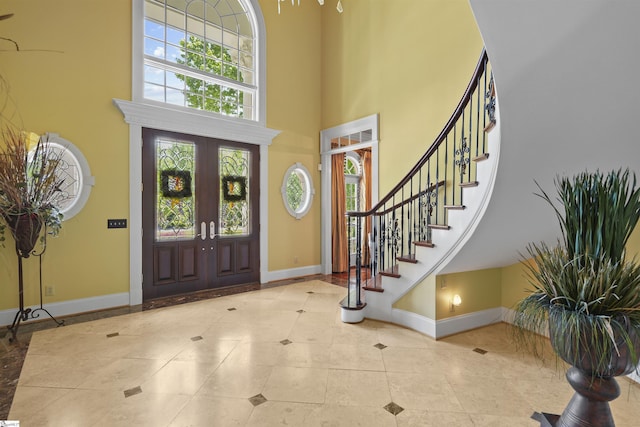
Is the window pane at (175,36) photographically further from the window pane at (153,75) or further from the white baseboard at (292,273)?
the white baseboard at (292,273)

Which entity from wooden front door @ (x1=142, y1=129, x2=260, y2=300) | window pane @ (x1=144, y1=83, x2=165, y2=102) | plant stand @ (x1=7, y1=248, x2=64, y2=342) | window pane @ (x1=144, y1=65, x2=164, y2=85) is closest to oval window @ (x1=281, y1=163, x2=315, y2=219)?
wooden front door @ (x1=142, y1=129, x2=260, y2=300)

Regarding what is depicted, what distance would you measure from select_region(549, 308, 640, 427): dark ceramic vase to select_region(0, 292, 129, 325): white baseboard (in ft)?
16.0

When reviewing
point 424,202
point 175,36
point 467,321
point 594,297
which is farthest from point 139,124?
point 594,297

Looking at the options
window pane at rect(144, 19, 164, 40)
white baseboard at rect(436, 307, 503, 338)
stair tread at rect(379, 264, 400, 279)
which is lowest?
white baseboard at rect(436, 307, 503, 338)

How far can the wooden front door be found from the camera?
4633mm

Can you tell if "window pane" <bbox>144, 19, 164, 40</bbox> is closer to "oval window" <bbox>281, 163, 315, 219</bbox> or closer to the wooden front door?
the wooden front door

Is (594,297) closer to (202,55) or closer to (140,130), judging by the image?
(140,130)

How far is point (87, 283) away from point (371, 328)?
12.3 ft

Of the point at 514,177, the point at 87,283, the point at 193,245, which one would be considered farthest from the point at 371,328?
the point at 87,283

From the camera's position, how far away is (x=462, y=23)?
4.08 m

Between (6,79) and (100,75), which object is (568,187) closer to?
(100,75)

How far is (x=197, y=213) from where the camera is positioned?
5.03 metres

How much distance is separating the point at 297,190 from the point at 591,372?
533cm

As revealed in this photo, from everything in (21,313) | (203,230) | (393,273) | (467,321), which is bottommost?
(467,321)
